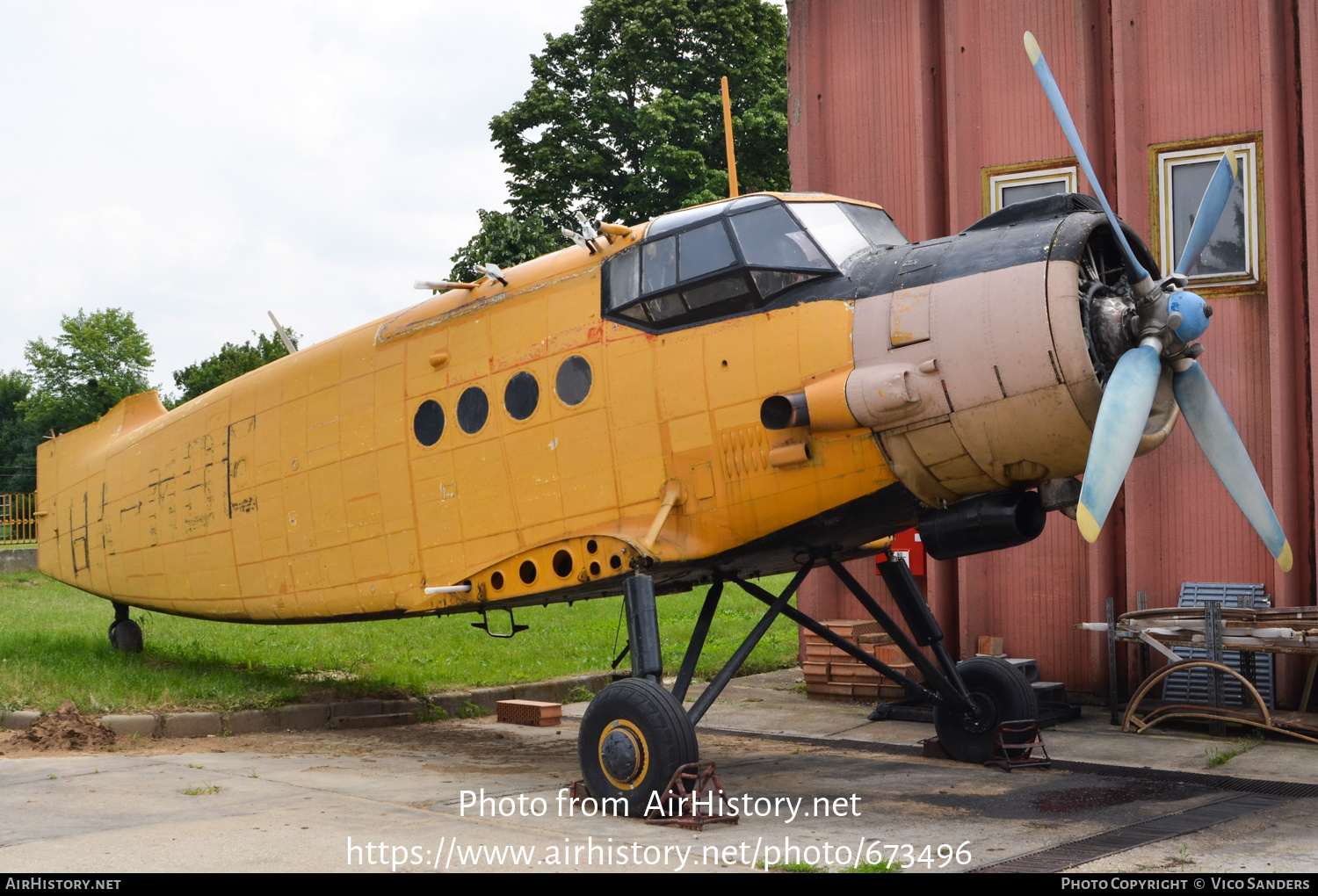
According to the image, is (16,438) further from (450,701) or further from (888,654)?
(888,654)

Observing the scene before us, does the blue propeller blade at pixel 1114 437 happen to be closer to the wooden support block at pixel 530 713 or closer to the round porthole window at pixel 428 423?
the round porthole window at pixel 428 423

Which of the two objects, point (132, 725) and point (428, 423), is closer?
point (428, 423)

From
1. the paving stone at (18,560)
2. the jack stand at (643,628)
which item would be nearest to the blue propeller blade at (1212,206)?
the jack stand at (643,628)

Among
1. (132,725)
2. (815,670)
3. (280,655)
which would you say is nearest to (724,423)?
(815,670)

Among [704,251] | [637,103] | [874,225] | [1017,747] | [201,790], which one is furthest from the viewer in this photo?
[637,103]

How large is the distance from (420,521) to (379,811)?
2779 millimetres

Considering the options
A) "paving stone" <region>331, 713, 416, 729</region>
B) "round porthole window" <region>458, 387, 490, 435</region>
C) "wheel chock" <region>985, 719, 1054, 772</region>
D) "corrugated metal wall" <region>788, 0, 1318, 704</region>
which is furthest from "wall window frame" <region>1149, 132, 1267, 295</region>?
"paving stone" <region>331, 713, 416, 729</region>

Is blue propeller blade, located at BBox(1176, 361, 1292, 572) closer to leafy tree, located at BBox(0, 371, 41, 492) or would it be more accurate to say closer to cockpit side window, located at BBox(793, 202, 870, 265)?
cockpit side window, located at BBox(793, 202, 870, 265)

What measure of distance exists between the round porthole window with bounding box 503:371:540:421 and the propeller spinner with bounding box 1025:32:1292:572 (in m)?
4.17

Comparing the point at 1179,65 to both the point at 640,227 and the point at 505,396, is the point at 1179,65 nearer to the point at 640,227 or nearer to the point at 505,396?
the point at 640,227

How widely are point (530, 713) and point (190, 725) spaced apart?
10.9 feet

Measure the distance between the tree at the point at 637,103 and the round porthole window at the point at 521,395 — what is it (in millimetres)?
27546

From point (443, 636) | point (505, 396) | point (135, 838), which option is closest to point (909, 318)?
point (505, 396)

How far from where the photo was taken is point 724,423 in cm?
825
